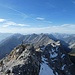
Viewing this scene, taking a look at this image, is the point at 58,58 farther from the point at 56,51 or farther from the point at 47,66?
the point at 47,66

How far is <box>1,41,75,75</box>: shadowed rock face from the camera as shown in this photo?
2306 inches

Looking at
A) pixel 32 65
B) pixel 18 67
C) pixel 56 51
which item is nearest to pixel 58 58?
pixel 56 51

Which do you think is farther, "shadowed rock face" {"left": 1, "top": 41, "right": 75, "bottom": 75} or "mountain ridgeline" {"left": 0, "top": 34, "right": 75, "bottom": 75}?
"shadowed rock face" {"left": 1, "top": 41, "right": 75, "bottom": 75}

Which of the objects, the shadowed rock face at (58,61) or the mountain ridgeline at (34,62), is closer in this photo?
the mountain ridgeline at (34,62)

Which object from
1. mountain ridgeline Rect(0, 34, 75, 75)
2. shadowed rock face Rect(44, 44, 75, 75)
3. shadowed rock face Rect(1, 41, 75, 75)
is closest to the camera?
mountain ridgeline Rect(0, 34, 75, 75)

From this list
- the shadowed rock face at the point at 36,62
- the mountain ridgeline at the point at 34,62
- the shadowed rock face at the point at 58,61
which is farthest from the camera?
the shadowed rock face at the point at 58,61

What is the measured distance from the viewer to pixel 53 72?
7969cm

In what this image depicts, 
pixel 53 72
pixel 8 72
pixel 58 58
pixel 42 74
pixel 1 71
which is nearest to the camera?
pixel 8 72

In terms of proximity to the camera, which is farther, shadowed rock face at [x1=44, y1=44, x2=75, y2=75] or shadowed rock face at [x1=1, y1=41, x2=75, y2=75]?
shadowed rock face at [x1=44, y1=44, x2=75, y2=75]

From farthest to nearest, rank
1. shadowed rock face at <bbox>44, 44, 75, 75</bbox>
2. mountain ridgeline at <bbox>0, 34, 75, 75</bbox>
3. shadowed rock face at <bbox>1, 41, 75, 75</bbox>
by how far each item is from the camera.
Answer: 1. shadowed rock face at <bbox>44, 44, 75, 75</bbox>
2. shadowed rock face at <bbox>1, 41, 75, 75</bbox>
3. mountain ridgeline at <bbox>0, 34, 75, 75</bbox>

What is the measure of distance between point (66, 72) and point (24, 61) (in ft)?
117

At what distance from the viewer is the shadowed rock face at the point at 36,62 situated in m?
58.6

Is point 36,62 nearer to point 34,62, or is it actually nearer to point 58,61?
point 34,62

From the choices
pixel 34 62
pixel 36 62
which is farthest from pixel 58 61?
pixel 34 62
